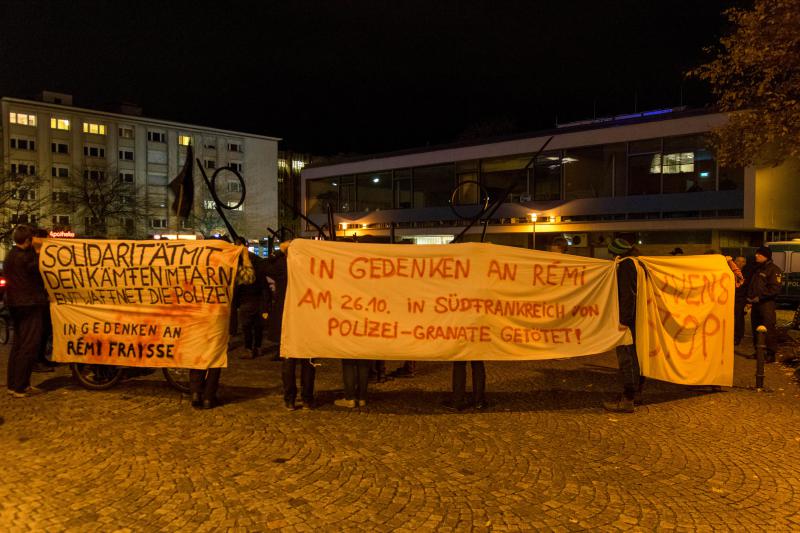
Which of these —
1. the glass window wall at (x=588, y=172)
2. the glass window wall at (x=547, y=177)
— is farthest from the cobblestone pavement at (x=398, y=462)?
the glass window wall at (x=547, y=177)

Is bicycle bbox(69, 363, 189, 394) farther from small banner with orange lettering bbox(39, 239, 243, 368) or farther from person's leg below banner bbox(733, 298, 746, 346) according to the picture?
person's leg below banner bbox(733, 298, 746, 346)

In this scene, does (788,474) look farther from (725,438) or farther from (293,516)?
(293,516)

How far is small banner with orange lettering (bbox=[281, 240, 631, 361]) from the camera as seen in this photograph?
6766 mm

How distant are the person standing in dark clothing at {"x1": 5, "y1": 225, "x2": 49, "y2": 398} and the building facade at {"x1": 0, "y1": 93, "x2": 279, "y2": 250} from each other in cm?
4937

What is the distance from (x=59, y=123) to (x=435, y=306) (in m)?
72.5

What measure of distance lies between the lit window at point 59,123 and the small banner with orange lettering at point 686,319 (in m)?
73.0

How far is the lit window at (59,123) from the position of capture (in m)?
65.9

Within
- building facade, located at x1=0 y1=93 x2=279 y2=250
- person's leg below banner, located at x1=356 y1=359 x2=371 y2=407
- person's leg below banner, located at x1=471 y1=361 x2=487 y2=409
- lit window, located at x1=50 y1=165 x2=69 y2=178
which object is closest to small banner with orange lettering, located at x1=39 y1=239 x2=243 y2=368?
person's leg below banner, located at x1=356 y1=359 x2=371 y2=407

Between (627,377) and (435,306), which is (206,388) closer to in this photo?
(435,306)

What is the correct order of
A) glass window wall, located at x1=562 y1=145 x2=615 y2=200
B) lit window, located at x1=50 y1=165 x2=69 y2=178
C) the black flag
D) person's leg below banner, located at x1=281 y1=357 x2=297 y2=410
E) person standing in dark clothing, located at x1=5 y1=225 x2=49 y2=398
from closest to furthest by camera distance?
person's leg below banner, located at x1=281 y1=357 x2=297 y2=410 < person standing in dark clothing, located at x1=5 y1=225 x2=49 y2=398 < the black flag < glass window wall, located at x1=562 y1=145 x2=615 y2=200 < lit window, located at x1=50 y1=165 x2=69 y2=178

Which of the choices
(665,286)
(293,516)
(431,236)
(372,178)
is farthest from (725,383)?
(372,178)

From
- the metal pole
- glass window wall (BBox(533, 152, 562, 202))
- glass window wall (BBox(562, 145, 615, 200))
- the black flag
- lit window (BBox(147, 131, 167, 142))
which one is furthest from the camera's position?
lit window (BBox(147, 131, 167, 142))

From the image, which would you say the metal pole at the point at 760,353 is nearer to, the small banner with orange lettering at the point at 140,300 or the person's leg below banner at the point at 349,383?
the person's leg below banner at the point at 349,383

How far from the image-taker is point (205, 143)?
75.3m
